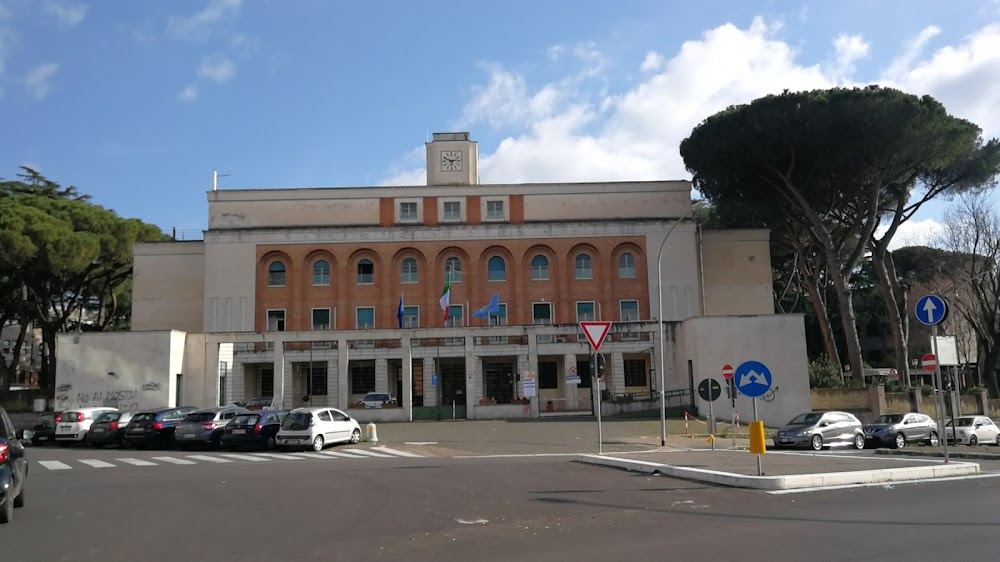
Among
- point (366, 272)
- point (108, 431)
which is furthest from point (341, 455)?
point (366, 272)

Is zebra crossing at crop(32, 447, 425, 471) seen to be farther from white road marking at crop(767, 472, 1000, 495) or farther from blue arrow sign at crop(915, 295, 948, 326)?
blue arrow sign at crop(915, 295, 948, 326)

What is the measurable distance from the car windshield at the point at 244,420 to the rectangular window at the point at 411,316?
2439cm

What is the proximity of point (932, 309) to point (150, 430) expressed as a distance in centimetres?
2289

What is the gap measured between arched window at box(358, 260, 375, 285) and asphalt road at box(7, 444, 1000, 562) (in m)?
34.2

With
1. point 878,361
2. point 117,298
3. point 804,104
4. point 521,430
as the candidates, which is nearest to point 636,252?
point 804,104

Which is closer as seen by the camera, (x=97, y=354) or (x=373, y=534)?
(x=373, y=534)

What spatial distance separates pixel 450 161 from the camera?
54.4 meters

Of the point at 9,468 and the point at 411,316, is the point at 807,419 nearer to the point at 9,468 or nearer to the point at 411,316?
the point at 9,468

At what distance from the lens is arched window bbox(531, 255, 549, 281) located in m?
50.2

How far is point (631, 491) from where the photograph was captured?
1273cm

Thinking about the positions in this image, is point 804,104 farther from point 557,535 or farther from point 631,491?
point 557,535

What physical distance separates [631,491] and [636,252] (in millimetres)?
38637

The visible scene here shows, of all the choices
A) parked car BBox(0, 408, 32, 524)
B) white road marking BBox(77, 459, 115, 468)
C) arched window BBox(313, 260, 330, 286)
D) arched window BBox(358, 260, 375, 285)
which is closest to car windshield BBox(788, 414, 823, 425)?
white road marking BBox(77, 459, 115, 468)

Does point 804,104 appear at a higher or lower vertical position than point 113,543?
higher
